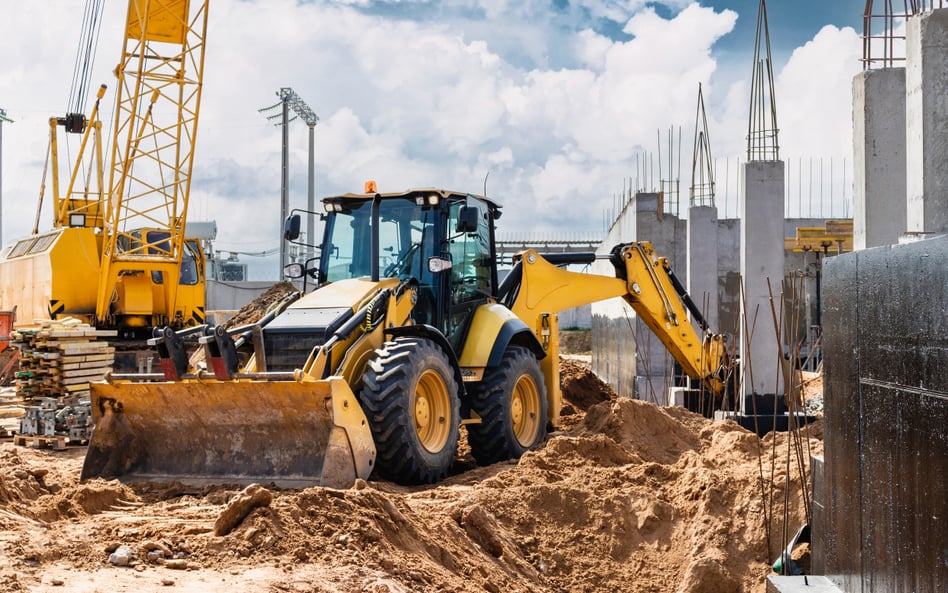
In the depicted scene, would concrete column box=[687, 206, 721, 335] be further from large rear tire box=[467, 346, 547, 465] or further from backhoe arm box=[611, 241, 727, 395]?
large rear tire box=[467, 346, 547, 465]

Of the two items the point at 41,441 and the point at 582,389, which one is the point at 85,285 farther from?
the point at 582,389

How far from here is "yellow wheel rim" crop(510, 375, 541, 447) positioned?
32.2 ft

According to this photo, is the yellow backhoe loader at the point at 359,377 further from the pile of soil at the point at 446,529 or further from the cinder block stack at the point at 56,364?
the cinder block stack at the point at 56,364

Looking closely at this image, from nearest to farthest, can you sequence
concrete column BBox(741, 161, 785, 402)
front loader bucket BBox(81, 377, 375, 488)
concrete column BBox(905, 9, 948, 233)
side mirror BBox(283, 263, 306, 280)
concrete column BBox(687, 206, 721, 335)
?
1. concrete column BBox(905, 9, 948, 233)
2. front loader bucket BBox(81, 377, 375, 488)
3. side mirror BBox(283, 263, 306, 280)
4. concrete column BBox(741, 161, 785, 402)
5. concrete column BBox(687, 206, 721, 335)

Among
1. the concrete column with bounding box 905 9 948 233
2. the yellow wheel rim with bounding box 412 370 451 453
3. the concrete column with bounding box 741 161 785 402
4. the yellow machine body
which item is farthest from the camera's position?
the yellow machine body

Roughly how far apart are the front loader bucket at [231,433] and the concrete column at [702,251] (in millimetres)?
8823

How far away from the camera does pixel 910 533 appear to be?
3975 mm

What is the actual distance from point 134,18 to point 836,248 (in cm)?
1677

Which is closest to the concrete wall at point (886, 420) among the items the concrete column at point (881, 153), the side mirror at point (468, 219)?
the concrete column at point (881, 153)

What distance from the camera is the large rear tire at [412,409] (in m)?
7.64

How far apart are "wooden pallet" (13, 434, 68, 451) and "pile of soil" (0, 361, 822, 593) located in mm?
2509

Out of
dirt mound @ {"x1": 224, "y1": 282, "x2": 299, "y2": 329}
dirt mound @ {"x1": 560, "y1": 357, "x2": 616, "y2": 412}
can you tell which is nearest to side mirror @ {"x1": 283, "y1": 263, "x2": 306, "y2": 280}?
dirt mound @ {"x1": 560, "y1": 357, "x2": 616, "y2": 412}

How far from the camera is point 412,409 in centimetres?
781

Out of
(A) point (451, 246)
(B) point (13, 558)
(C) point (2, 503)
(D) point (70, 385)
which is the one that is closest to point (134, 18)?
(D) point (70, 385)
